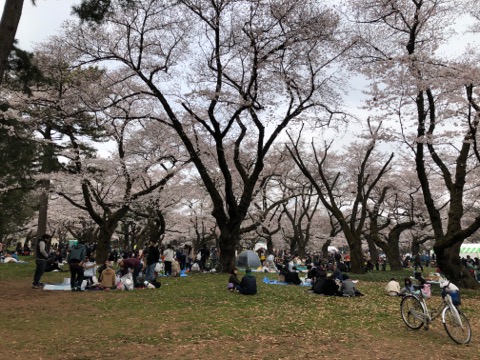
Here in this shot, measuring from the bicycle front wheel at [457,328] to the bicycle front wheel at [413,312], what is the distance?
1.99ft

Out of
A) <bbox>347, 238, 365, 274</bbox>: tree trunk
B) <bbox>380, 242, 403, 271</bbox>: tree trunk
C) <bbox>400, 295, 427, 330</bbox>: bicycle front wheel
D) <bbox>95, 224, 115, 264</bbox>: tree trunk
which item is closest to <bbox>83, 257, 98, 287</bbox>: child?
<bbox>95, 224, 115, 264</bbox>: tree trunk

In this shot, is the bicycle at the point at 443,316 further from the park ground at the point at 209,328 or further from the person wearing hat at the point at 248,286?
the person wearing hat at the point at 248,286

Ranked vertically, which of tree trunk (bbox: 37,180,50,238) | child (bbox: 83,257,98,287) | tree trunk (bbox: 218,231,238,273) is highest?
tree trunk (bbox: 37,180,50,238)

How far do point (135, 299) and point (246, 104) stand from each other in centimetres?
914

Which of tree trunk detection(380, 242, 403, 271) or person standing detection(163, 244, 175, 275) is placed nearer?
person standing detection(163, 244, 175, 275)

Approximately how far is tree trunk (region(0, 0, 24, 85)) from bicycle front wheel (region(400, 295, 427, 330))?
9.62 metres

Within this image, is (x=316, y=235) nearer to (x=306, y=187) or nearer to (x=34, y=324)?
(x=306, y=187)

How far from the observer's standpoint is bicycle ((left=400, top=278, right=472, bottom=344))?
6656mm

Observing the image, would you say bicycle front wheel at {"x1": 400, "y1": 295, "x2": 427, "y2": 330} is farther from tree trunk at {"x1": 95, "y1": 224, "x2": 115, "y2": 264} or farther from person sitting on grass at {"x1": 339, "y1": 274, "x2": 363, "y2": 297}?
tree trunk at {"x1": 95, "y1": 224, "x2": 115, "y2": 264}

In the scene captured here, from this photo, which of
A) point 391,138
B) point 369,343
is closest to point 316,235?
point 391,138

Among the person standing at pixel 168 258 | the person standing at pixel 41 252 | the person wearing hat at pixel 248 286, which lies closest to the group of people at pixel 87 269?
the person standing at pixel 41 252

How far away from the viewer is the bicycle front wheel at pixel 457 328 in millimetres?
6660

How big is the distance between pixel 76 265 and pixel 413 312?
9.65 m

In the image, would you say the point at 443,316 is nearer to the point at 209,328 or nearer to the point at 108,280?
the point at 209,328
